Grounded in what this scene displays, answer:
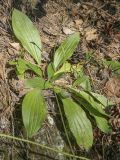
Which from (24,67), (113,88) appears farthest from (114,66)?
(24,67)

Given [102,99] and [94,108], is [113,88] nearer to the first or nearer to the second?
[102,99]

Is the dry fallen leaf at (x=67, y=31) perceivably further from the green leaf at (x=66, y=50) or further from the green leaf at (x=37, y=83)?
the green leaf at (x=37, y=83)

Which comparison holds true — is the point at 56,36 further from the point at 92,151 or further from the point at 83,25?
the point at 92,151

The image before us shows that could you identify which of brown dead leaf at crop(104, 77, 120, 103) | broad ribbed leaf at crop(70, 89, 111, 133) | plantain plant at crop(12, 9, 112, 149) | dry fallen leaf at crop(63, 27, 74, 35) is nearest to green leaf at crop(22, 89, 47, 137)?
plantain plant at crop(12, 9, 112, 149)

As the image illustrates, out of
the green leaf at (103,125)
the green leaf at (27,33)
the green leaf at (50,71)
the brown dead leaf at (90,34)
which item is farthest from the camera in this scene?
the brown dead leaf at (90,34)

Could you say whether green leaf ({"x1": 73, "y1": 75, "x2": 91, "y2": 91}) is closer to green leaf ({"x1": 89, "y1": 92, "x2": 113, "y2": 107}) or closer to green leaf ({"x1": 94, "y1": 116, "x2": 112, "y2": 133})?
green leaf ({"x1": 89, "y1": 92, "x2": 113, "y2": 107})

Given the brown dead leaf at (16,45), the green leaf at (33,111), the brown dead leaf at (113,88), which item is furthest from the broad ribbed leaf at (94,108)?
the brown dead leaf at (16,45)

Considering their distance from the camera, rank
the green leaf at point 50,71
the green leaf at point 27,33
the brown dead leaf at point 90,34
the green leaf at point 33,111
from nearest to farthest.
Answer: the green leaf at point 33,111 < the green leaf at point 50,71 < the green leaf at point 27,33 < the brown dead leaf at point 90,34
